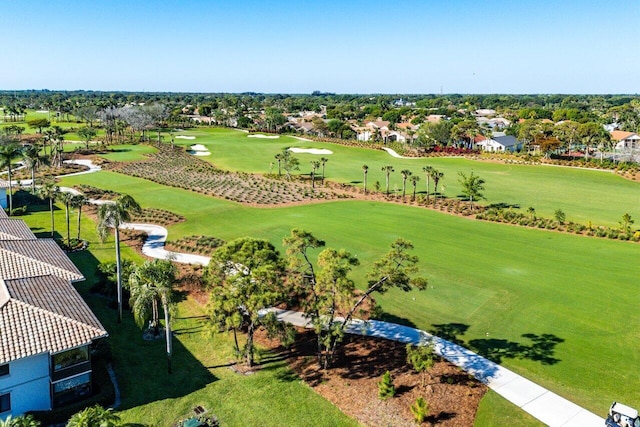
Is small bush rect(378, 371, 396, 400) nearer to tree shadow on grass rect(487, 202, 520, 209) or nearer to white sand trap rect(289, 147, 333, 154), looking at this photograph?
tree shadow on grass rect(487, 202, 520, 209)

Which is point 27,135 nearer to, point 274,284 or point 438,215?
point 438,215

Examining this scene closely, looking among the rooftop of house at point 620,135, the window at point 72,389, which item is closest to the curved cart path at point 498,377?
the window at point 72,389

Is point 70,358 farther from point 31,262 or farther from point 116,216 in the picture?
point 31,262

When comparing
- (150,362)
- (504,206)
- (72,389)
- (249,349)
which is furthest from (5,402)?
(504,206)

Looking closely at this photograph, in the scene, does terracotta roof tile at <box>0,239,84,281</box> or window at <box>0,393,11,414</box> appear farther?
terracotta roof tile at <box>0,239,84,281</box>

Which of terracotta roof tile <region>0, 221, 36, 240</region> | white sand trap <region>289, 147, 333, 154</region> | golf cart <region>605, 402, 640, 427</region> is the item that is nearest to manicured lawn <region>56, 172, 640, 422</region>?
golf cart <region>605, 402, 640, 427</region>
